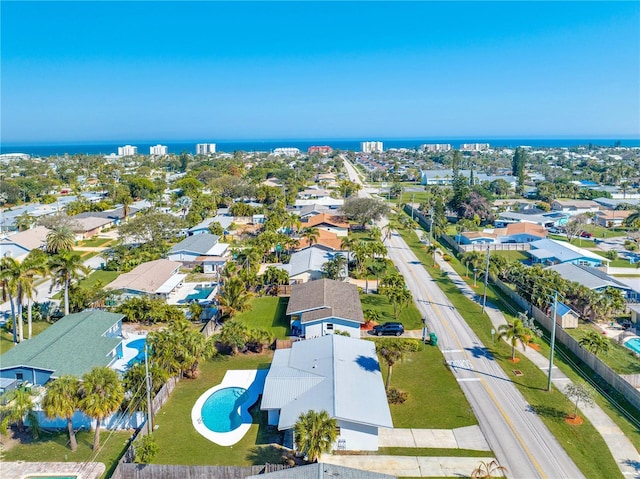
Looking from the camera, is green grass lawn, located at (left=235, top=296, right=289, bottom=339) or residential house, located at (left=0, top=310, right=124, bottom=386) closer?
residential house, located at (left=0, top=310, right=124, bottom=386)

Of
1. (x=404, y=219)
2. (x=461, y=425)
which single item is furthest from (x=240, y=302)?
(x=404, y=219)

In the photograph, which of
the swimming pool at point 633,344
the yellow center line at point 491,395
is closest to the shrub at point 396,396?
the yellow center line at point 491,395

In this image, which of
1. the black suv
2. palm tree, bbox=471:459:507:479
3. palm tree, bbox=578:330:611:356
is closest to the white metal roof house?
palm tree, bbox=471:459:507:479

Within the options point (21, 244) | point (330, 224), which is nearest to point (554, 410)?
point (330, 224)

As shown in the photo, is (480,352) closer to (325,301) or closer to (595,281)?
(325,301)

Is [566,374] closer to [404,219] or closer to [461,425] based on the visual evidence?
[461,425]

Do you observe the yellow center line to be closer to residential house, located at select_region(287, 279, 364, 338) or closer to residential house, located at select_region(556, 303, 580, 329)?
residential house, located at select_region(287, 279, 364, 338)
